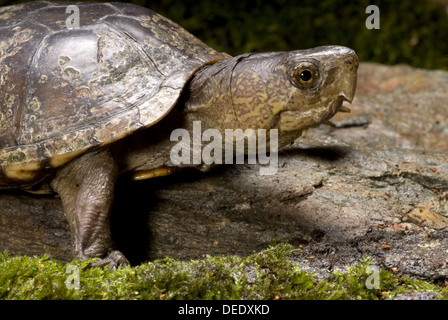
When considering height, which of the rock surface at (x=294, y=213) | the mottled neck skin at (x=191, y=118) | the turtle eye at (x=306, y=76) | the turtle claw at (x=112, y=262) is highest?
the turtle eye at (x=306, y=76)

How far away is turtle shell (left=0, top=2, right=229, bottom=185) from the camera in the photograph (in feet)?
8.67

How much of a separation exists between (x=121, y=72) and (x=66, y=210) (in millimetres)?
796

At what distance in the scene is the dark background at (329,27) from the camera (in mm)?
6160

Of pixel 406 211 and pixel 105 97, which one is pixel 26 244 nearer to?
pixel 105 97

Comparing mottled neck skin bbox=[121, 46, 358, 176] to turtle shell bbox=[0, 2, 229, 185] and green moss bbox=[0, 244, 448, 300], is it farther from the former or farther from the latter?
green moss bbox=[0, 244, 448, 300]

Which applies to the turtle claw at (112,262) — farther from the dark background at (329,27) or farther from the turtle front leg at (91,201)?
the dark background at (329,27)

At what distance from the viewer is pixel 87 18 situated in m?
2.94

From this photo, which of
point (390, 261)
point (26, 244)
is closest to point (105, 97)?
point (26, 244)

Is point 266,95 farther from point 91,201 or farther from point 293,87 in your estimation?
point 91,201

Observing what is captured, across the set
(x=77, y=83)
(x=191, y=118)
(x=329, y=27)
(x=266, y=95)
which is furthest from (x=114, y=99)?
(x=329, y=27)

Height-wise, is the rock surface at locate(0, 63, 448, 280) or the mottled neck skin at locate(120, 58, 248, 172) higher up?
the mottled neck skin at locate(120, 58, 248, 172)

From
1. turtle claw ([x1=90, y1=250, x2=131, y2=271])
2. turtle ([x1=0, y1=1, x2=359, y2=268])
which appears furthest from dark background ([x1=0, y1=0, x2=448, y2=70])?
turtle claw ([x1=90, y1=250, x2=131, y2=271])

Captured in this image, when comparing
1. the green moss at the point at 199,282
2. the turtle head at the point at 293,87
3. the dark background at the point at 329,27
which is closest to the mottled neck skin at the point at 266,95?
the turtle head at the point at 293,87
